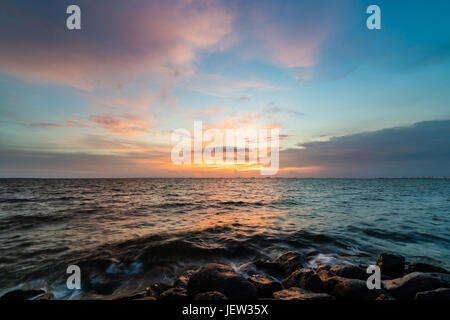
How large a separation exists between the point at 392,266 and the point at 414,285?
1.86 meters

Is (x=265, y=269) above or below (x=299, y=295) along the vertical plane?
below

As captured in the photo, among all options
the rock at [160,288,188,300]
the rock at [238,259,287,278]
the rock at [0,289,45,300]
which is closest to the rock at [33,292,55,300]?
the rock at [0,289,45,300]

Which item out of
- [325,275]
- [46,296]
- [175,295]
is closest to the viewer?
[175,295]

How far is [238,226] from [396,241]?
9.72 metres

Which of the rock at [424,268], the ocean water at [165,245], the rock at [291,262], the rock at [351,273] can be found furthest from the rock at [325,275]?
the rock at [424,268]

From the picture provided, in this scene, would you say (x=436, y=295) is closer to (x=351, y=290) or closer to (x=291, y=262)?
(x=351, y=290)

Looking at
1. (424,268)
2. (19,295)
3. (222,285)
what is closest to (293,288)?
(222,285)

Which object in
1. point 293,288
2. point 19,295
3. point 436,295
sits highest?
point 436,295

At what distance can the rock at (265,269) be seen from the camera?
276 inches

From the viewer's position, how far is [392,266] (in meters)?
6.90

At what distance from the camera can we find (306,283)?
17.9ft

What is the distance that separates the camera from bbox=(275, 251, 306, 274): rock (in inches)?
280
